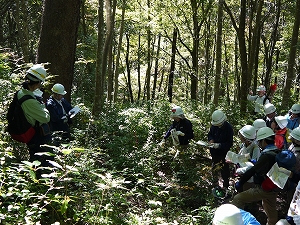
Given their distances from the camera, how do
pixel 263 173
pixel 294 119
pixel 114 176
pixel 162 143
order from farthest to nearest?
1. pixel 162 143
2. pixel 294 119
3. pixel 263 173
4. pixel 114 176

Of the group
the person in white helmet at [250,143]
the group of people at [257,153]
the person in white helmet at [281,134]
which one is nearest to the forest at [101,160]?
the group of people at [257,153]

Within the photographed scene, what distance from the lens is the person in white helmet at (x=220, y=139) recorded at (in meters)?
6.69

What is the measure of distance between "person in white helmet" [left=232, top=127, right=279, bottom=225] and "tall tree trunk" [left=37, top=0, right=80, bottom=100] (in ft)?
15.2

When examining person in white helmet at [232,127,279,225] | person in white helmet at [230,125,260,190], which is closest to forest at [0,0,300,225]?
person in white helmet at [232,127,279,225]

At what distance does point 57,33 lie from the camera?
22.2ft

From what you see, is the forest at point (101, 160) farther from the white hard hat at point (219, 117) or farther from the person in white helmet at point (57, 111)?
the white hard hat at point (219, 117)

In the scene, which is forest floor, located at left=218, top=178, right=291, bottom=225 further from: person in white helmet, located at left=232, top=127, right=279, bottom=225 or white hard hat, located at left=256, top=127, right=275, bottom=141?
white hard hat, located at left=256, top=127, right=275, bottom=141

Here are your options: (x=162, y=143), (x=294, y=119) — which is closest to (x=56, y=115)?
(x=162, y=143)

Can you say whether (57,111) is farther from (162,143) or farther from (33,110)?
(162,143)

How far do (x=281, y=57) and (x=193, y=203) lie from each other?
955 inches

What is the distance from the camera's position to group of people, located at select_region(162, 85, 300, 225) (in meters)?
4.70

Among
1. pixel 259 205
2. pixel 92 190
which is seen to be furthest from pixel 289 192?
pixel 92 190

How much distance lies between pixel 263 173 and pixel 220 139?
Result: 208cm

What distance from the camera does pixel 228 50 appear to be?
2928 cm
